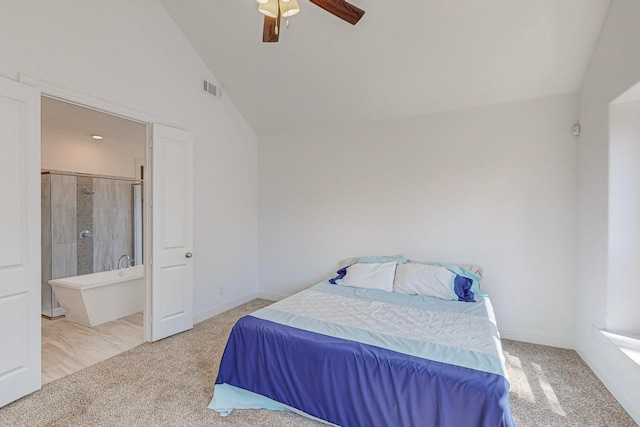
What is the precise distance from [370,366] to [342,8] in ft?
7.08

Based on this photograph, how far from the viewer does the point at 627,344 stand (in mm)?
2186

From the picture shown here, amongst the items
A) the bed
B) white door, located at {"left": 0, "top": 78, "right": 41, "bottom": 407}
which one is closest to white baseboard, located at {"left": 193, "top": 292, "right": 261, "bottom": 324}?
white door, located at {"left": 0, "top": 78, "right": 41, "bottom": 407}

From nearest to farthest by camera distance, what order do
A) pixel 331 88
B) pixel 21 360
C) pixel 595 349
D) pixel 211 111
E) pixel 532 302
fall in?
pixel 21 360, pixel 595 349, pixel 532 302, pixel 331 88, pixel 211 111

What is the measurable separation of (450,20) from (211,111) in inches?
111

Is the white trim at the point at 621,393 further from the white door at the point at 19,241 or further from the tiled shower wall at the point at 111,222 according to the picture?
the tiled shower wall at the point at 111,222

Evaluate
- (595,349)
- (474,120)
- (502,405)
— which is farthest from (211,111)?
(595,349)

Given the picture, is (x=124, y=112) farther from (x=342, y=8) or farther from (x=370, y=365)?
(x=370, y=365)

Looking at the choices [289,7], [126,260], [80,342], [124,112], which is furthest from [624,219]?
[126,260]

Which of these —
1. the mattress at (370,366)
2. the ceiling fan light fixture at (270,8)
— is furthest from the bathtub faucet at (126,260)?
the ceiling fan light fixture at (270,8)

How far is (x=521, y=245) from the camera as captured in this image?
3150mm

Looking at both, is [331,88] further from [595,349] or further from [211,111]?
[595,349]

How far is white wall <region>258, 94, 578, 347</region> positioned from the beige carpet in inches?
27.0

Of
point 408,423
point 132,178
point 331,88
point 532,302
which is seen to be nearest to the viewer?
point 408,423

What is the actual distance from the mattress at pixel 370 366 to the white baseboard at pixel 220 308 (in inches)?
69.6
